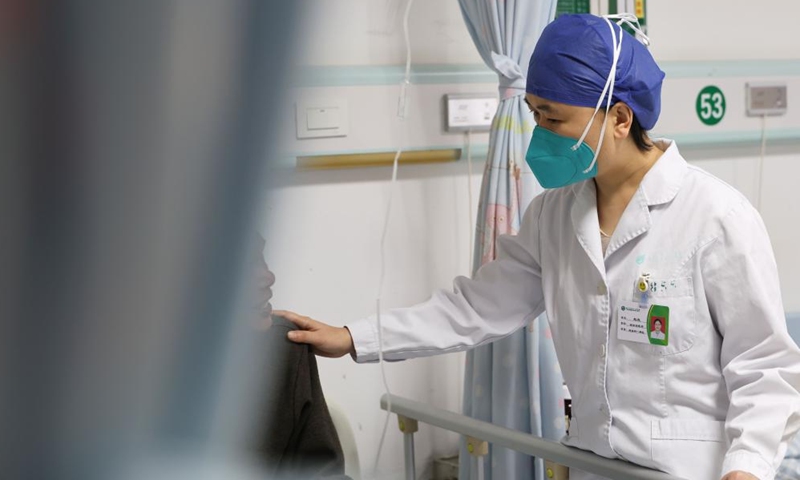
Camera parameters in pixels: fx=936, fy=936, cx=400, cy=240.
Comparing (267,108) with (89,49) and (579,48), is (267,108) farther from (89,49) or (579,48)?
(579,48)

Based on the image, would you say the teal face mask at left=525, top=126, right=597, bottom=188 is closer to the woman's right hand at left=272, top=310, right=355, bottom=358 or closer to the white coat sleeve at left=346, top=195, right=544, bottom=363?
the white coat sleeve at left=346, top=195, right=544, bottom=363

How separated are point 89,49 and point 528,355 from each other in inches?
79.8

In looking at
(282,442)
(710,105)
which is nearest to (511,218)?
(710,105)

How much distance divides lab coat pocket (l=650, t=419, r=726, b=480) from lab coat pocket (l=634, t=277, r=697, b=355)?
0.13 meters

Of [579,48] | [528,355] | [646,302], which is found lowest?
[528,355]

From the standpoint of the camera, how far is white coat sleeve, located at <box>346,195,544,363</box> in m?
1.85

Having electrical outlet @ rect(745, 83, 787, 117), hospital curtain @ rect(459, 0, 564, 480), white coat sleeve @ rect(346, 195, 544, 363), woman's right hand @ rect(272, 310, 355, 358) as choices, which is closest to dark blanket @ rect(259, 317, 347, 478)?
woman's right hand @ rect(272, 310, 355, 358)

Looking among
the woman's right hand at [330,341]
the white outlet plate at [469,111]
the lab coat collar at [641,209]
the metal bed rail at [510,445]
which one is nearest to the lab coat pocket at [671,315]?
the lab coat collar at [641,209]

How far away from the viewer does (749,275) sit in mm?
1517

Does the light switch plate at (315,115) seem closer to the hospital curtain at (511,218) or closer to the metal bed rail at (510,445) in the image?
the metal bed rail at (510,445)

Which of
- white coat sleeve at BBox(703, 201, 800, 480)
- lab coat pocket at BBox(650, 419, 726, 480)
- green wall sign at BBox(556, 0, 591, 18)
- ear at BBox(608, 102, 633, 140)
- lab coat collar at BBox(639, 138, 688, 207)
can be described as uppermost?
green wall sign at BBox(556, 0, 591, 18)

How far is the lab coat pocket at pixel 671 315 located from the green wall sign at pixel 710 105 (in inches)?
53.7

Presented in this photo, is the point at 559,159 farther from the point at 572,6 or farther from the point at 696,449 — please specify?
the point at 572,6

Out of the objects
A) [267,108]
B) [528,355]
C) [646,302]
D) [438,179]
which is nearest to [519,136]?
[438,179]
